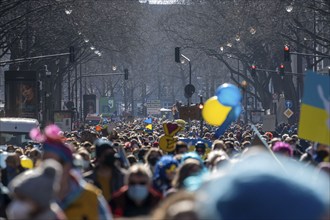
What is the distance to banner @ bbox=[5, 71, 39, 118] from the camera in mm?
44562

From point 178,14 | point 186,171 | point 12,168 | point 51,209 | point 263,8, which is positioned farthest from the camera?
point 178,14

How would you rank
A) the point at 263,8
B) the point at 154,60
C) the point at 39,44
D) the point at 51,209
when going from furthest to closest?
the point at 154,60 < the point at 39,44 < the point at 263,8 < the point at 51,209

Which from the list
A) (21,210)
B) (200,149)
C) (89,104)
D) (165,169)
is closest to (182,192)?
(21,210)

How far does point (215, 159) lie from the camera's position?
12.1m

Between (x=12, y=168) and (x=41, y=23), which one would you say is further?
(x=41, y=23)

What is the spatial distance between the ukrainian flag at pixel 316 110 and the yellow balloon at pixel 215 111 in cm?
339

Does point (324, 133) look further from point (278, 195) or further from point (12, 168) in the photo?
point (278, 195)

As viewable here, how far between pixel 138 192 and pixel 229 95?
6.42m

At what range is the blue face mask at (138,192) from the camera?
869 centimetres

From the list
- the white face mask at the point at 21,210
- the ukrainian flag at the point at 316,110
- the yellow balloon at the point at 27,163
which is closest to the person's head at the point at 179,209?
the white face mask at the point at 21,210

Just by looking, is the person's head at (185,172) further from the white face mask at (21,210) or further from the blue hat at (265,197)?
the blue hat at (265,197)

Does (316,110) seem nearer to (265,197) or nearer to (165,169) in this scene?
(165,169)

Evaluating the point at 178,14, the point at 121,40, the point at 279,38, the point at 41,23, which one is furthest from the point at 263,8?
the point at 178,14

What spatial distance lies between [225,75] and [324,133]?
93.4m
